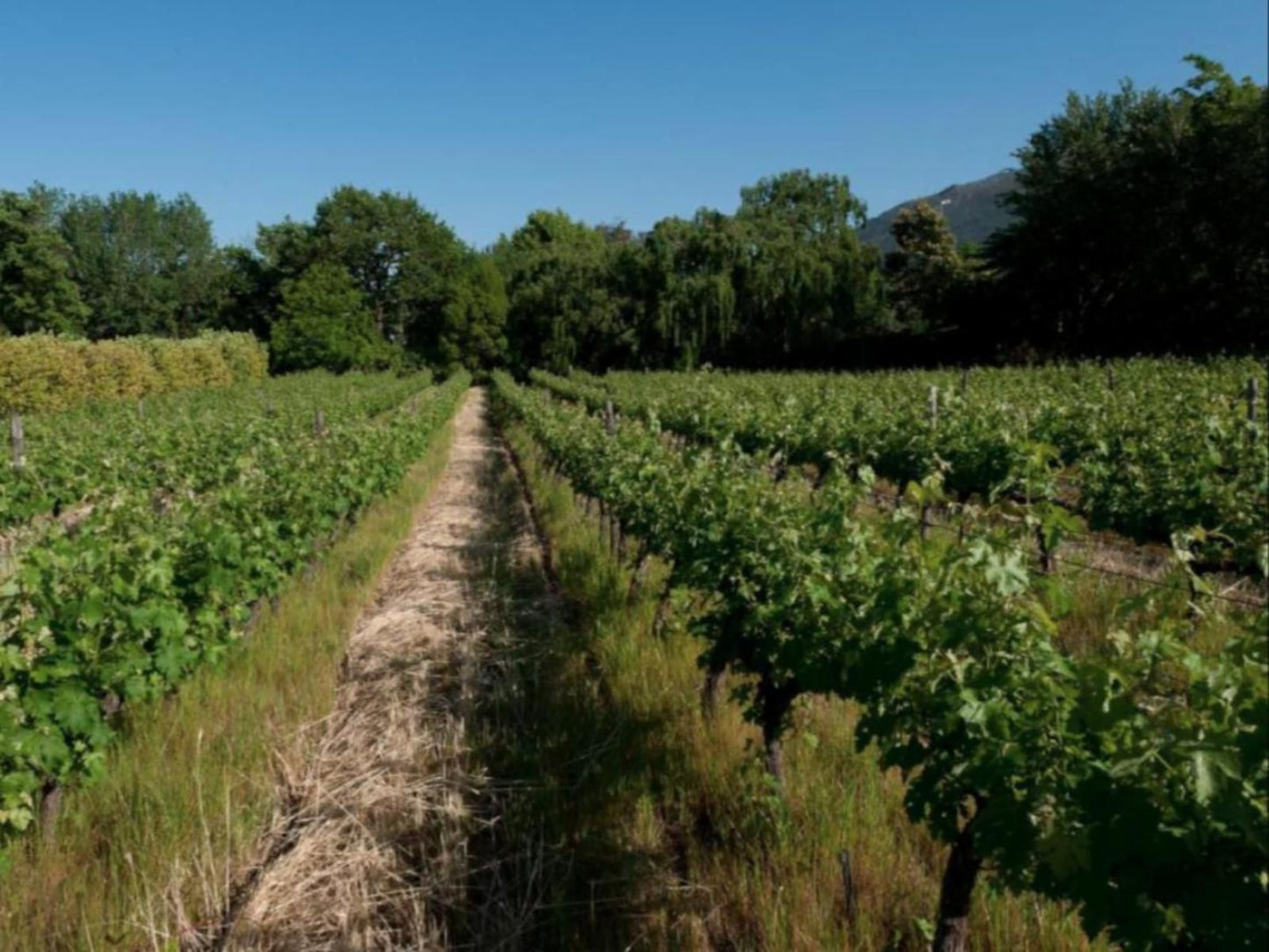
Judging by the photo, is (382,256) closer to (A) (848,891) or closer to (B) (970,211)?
(A) (848,891)

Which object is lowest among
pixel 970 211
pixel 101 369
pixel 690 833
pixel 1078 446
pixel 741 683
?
pixel 690 833

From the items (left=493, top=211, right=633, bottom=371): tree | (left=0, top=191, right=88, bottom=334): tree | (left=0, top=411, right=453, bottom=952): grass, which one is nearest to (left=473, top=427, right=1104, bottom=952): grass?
(left=0, top=411, right=453, bottom=952): grass

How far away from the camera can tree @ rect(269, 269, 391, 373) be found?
50.8 meters

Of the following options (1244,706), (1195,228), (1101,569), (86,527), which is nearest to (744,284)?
(1195,228)

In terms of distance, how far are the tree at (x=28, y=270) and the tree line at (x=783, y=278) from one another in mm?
133

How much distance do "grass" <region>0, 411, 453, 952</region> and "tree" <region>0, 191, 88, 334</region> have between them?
54111mm

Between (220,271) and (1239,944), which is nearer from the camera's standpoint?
(1239,944)

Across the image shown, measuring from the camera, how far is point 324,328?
Result: 50.7 m

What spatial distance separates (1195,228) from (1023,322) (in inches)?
277

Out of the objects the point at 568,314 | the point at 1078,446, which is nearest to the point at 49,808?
the point at 1078,446

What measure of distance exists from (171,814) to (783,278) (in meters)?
39.2

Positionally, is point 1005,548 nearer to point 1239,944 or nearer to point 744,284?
point 1239,944

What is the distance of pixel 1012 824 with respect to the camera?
1892 millimetres

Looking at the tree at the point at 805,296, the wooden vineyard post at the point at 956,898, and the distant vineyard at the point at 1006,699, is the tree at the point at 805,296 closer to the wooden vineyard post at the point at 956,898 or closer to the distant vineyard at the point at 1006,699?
the distant vineyard at the point at 1006,699
